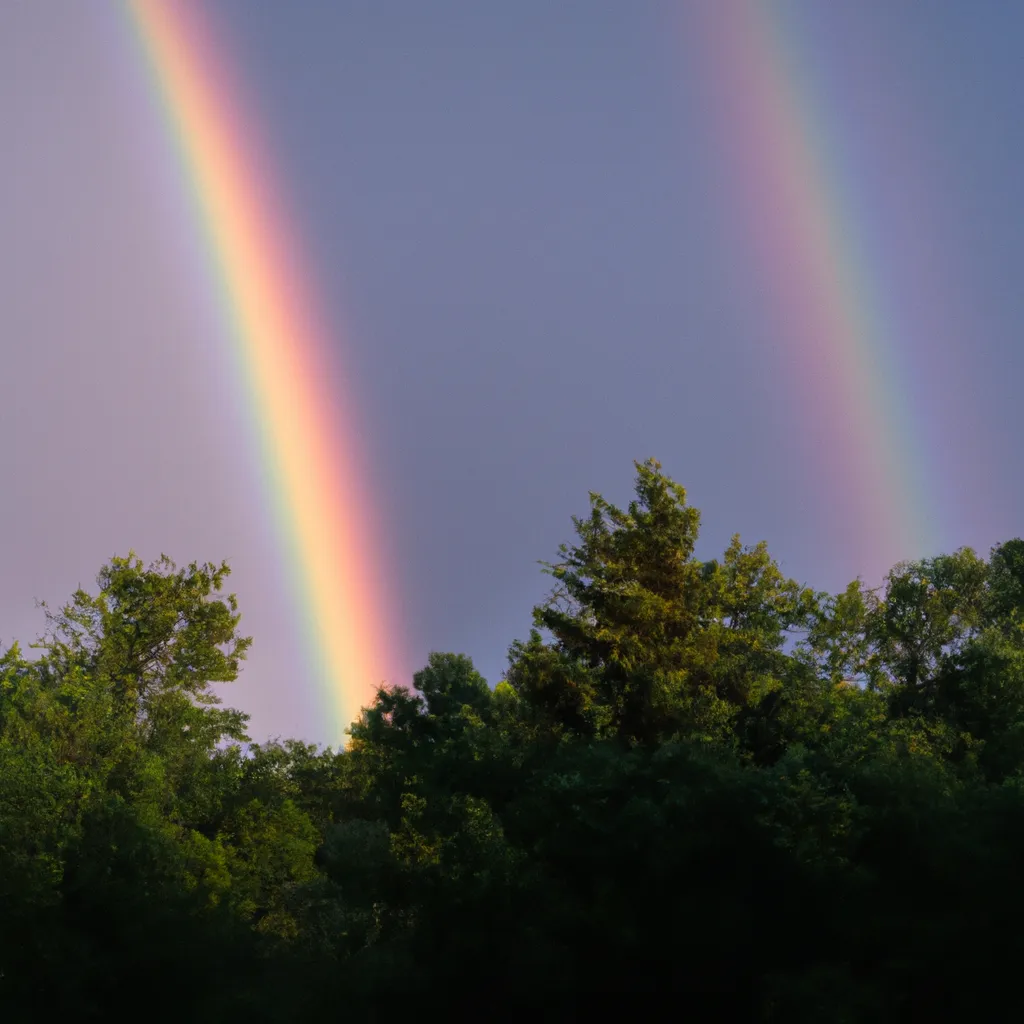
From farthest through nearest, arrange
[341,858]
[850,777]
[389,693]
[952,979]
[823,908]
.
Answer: [389,693] < [341,858] < [850,777] < [823,908] < [952,979]

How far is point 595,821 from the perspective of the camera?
80.0 feet

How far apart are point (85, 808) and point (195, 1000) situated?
7187 mm

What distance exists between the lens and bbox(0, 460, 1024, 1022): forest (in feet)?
72.2

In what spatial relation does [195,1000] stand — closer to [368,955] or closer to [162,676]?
[368,955]

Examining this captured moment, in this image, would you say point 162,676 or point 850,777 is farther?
point 162,676

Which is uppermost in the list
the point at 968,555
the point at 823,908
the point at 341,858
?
the point at 968,555

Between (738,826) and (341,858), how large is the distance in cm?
2599

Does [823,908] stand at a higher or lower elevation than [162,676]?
lower

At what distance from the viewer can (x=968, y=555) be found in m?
40.3

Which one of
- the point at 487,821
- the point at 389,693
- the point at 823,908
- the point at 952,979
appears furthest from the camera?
the point at 389,693

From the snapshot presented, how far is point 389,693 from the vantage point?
63906mm

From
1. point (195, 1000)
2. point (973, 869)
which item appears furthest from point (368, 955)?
point (973, 869)

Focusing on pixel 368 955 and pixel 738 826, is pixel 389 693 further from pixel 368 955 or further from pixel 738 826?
pixel 738 826

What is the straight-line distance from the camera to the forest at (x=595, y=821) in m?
22.0
